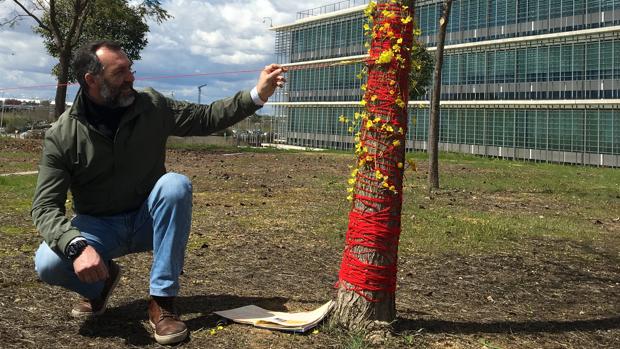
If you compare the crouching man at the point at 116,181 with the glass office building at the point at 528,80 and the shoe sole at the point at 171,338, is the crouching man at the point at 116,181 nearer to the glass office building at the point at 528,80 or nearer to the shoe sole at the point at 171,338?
Answer: the shoe sole at the point at 171,338

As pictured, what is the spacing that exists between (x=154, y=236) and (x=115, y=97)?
2.62 ft

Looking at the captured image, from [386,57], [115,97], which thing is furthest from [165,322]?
[386,57]

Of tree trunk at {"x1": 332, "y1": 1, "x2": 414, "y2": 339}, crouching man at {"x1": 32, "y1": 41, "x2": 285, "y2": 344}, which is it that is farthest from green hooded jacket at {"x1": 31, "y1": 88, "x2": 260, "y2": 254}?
tree trunk at {"x1": 332, "y1": 1, "x2": 414, "y2": 339}

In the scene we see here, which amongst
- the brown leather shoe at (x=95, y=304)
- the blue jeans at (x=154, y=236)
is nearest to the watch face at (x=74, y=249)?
the blue jeans at (x=154, y=236)

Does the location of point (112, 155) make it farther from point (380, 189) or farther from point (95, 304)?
point (380, 189)

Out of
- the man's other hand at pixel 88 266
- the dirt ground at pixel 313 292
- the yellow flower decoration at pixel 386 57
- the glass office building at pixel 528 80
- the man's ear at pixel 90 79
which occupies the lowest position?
the dirt ground at pixel 313 292

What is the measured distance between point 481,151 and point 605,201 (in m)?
33.1

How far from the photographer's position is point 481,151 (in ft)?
140

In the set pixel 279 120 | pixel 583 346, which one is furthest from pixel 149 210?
pixel 279 120

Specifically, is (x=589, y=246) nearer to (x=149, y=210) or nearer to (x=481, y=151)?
(x=149, y=210)

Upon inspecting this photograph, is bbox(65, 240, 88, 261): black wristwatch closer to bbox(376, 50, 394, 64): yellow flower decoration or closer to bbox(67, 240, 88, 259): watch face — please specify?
bbox(67, 240, 88, 259): watch face

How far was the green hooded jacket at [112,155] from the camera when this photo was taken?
9.44ft

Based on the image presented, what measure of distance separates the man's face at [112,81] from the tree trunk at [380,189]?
1341mm

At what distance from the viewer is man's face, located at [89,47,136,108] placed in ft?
9.86
